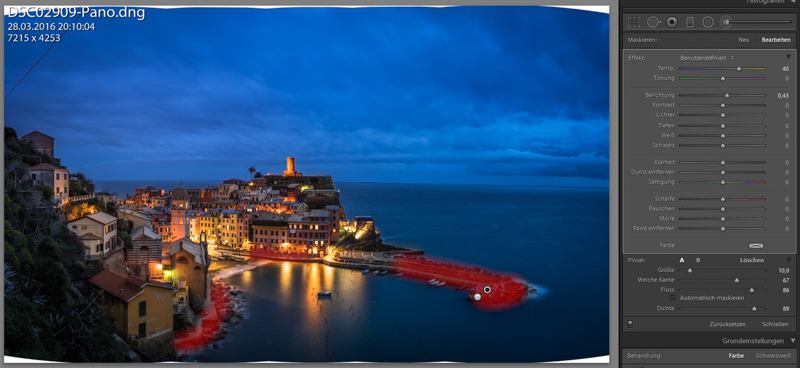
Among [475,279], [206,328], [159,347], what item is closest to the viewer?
[159,347]

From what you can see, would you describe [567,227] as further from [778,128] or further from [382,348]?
[778,128]

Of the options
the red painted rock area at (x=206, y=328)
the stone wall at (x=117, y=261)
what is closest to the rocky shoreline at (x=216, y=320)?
the red painted rock area at (x=206, y=328)

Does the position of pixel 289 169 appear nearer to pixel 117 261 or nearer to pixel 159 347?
pixel 117 261

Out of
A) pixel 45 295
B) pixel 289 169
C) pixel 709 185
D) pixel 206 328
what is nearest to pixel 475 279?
pixel 289 169

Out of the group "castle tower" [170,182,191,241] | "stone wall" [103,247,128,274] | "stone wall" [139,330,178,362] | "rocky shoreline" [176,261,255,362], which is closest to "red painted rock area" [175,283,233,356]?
"rocky shoreline" [176,261,255,362]

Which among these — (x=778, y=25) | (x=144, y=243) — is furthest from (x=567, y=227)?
(x=144, y=243)

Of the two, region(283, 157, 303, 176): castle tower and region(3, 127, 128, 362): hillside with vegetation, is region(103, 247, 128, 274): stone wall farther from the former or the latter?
region(283, 157, 303, 176): castle tower
